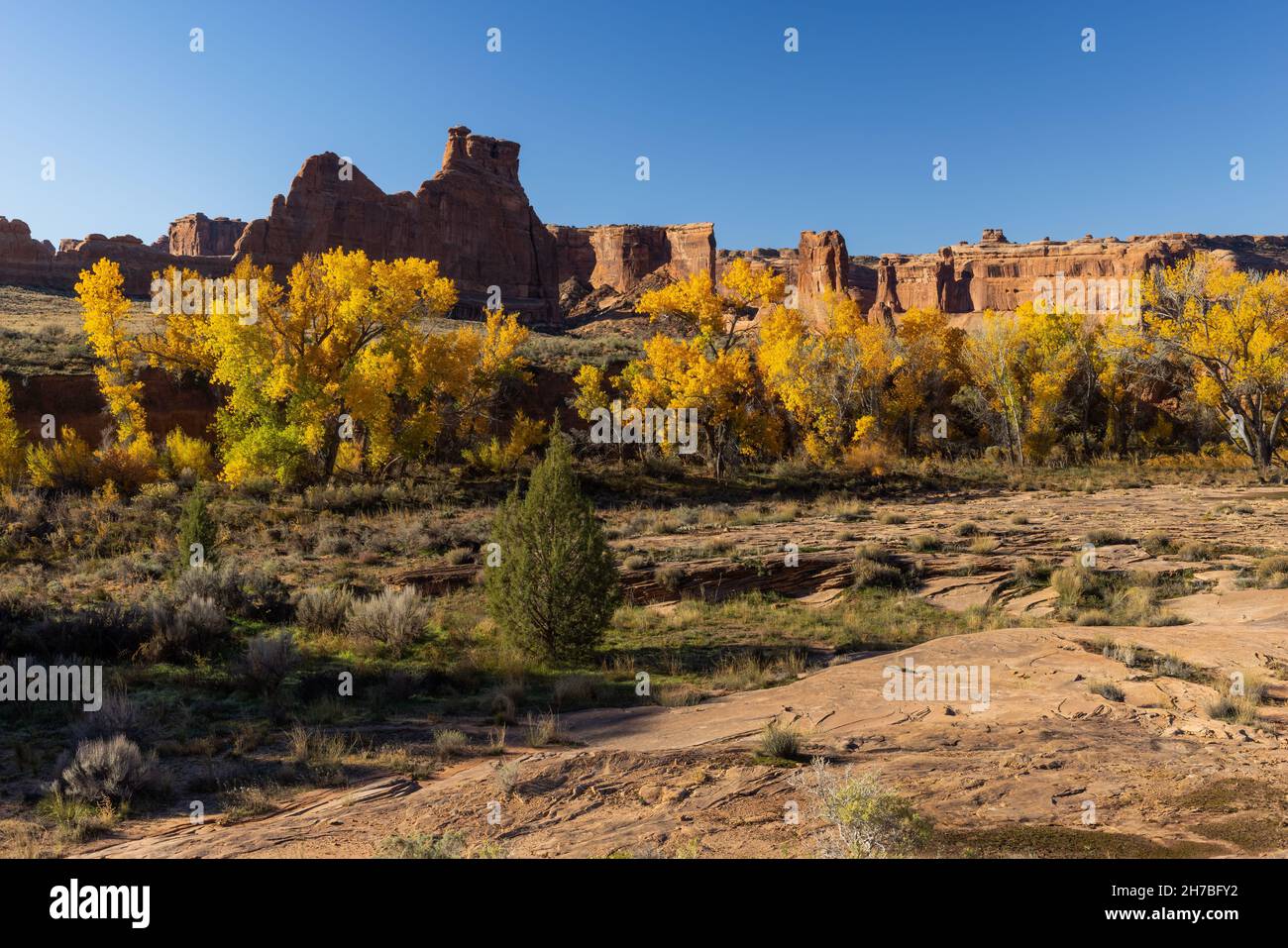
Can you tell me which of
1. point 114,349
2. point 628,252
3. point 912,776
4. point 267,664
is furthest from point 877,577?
Result: point 628,252

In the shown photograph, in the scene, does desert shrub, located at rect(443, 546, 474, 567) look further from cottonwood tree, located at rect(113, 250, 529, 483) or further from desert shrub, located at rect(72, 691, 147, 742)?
cottonwood tree, located at rect(113, 250, 529, 483)

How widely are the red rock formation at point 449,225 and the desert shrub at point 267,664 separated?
72.8 m

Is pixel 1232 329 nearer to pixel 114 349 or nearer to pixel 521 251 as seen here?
pixel 114 349

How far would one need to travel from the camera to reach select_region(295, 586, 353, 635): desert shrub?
1228 cm

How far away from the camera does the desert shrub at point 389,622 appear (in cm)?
1138

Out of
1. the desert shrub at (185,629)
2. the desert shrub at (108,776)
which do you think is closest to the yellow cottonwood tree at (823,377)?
the desert shrub at (185,629)

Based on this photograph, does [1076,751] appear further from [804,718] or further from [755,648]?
[755,648]

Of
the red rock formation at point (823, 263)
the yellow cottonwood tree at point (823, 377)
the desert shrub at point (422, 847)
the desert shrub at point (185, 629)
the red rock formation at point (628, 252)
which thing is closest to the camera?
the desert shrub at point (422, 847)

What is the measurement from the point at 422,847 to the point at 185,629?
784 cm

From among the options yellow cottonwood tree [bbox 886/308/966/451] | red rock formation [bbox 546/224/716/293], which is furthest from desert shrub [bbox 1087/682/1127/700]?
red rock formation [bbox 546/224/716/293]

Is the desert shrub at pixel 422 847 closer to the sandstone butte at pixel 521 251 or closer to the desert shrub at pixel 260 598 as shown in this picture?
the desert shrub at pixel 260 598

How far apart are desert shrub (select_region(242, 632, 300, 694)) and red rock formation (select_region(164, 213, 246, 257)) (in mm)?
130461

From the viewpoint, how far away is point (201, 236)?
124 meters
